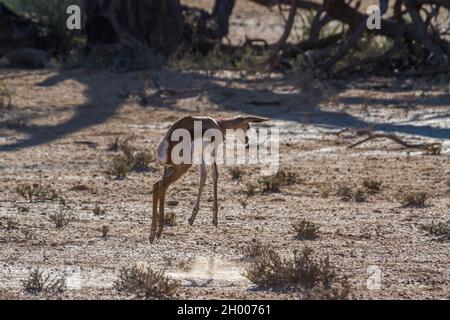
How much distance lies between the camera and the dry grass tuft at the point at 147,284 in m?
7.16

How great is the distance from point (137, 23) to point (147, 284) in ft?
42.2

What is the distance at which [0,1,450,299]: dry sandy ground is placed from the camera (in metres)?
8.10

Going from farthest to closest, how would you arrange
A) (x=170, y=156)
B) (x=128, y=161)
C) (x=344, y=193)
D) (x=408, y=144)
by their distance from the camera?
(x=408, y=144) < (x=128, y=161) < (x=344, y=193) < (x=170, y=156)

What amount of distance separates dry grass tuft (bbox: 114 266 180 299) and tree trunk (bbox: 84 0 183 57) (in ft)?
39.9

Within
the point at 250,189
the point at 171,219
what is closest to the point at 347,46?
the point at 250,189

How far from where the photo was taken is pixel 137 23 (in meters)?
19.7

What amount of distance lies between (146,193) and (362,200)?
201 cm

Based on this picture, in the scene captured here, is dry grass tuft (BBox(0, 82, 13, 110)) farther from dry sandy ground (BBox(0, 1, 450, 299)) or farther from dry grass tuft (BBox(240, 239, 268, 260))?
dry grass tuft (BBox(240, 239, 268, 260))

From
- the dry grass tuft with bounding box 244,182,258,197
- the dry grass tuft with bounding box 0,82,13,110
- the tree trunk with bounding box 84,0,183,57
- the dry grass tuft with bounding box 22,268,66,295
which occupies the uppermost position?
the tree trunk with bounding box 84,0,183,57

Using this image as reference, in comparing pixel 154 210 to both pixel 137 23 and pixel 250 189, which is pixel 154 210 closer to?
pixel 250 189

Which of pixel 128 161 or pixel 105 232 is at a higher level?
pixel 105 232

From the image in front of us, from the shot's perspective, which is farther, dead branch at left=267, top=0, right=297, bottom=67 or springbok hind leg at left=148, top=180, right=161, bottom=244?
dead branch at left=267, top=0, right=297, bottom=67

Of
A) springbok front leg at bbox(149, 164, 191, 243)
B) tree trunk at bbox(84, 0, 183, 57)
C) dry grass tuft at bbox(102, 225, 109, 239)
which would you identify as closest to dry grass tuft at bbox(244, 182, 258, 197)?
dry grass tuft at bbox(102, 225, 109, 239)
